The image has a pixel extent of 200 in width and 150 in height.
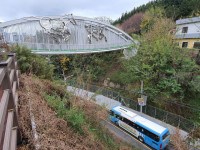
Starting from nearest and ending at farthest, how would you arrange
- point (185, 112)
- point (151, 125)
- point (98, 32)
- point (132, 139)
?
point (151, 125), point (132, 139), point (185, 112), point (98, 32)

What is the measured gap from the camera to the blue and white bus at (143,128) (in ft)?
24.0

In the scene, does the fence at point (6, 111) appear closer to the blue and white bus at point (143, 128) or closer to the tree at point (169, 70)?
the blue and white bus at point (143, 128)

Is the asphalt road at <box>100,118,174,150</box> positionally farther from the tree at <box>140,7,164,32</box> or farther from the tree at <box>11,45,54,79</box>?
the tree at <box>140,7,164,32</box>

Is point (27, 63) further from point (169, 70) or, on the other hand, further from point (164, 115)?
point (164, 115)

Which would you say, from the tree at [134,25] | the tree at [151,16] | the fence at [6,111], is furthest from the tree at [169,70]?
the tree at [134,25]

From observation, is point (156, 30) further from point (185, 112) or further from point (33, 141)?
point (33, 141)

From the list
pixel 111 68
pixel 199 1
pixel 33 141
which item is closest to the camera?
pixel 33 141

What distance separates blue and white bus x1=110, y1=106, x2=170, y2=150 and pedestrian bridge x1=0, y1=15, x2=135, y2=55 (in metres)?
8.94

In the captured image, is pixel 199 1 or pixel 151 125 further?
pixel 199 1

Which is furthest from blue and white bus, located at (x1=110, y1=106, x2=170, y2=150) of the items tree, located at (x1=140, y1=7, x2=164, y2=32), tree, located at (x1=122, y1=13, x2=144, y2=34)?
tree, located at (x1=122, y1=13, x2=144, y2=34)

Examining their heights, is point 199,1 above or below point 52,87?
above

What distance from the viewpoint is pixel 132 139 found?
29.1ft

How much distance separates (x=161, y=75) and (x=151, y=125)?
17.1ft

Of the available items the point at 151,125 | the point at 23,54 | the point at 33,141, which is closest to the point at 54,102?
the point at 33,141
